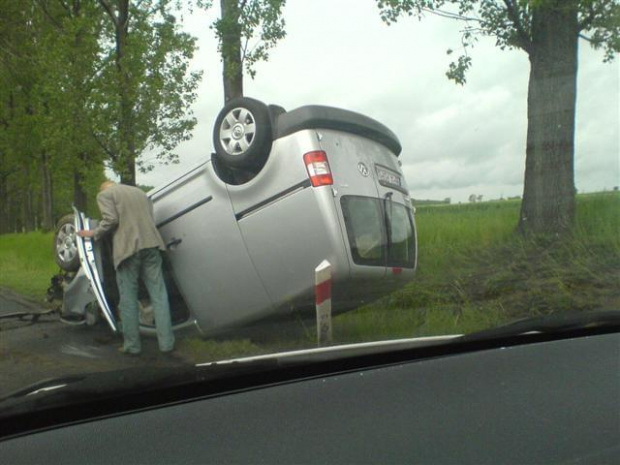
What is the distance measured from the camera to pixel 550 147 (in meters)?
5.76

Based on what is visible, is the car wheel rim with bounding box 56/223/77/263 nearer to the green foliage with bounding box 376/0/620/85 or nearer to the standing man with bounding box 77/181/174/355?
the standing man with bounding box 77/181/174/355

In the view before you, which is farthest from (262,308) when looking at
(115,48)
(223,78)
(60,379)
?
(60,379)

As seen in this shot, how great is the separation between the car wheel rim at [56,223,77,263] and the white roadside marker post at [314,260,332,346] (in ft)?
5.65

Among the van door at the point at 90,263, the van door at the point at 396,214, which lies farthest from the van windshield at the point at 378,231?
the van door at the point at 90,263

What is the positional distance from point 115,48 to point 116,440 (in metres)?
2.68

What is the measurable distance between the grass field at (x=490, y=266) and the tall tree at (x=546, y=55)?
0.81ft

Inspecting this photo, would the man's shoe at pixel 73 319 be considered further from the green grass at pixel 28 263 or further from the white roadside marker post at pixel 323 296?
the white roadside marker post at pixel 323 296

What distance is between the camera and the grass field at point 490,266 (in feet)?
17.6

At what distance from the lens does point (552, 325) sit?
13.3 ft

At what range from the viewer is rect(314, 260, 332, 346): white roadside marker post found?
4605 mm

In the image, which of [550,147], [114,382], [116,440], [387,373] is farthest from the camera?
[550,147]

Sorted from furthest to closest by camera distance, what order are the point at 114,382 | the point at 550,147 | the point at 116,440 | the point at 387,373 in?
1. the point at 550,147
2. the point at 387,373
3. the point at 114,382
4. the point at 116,440

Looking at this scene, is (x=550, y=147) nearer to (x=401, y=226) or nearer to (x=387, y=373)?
(x=401, y=226)

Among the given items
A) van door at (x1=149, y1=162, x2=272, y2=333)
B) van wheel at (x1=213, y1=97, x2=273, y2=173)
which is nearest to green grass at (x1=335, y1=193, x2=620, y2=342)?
van door at (x1=149, y1=162, x2=272, y2=333)
